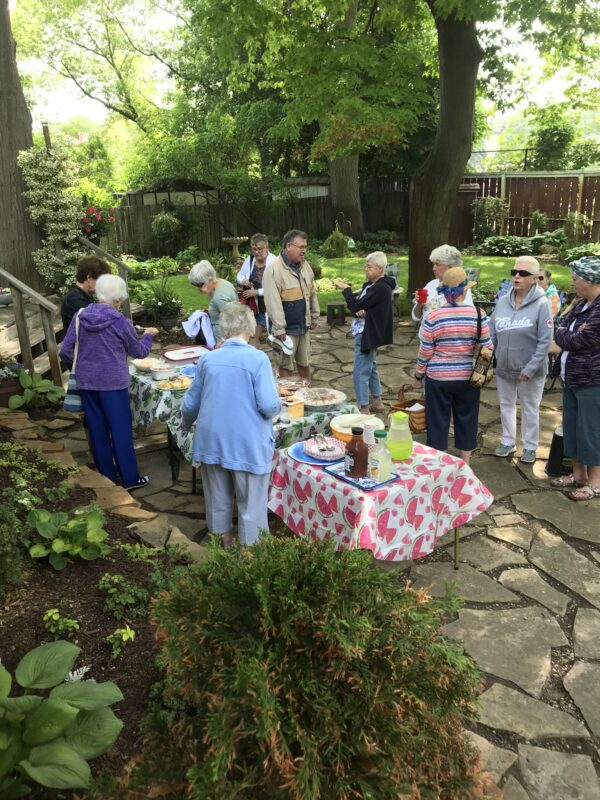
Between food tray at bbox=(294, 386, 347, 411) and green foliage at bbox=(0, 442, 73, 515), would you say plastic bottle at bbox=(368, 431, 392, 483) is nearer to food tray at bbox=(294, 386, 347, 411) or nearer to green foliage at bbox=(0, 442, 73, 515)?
food tray at bbox=(294, 386, 347, 411)

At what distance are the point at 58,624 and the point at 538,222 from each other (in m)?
20.4

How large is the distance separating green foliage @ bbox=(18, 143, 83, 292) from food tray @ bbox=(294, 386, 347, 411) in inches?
258

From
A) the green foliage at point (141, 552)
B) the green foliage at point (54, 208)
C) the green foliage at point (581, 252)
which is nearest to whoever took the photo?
the green foliage at point (141, 552)

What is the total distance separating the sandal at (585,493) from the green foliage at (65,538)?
3940mm

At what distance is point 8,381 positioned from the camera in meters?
7.16

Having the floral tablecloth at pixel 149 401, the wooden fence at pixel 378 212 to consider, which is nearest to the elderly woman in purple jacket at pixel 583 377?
the floral tablecloth at pixel 149 401

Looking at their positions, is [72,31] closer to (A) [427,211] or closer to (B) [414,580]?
(A) [427,211]

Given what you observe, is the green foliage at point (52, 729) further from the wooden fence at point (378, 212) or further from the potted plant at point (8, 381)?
the wooden fence at point (378, 212)

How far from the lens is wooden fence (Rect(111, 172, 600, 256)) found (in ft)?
64.6

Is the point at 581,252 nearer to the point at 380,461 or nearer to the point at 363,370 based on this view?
the point at 363,370

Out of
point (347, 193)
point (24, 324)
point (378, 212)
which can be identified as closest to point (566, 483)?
point (24, 324)

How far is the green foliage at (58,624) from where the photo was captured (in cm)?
280

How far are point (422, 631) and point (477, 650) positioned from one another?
75.4 inches

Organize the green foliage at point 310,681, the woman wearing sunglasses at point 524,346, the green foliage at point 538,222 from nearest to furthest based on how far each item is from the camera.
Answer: the green foliage at point 310,681
the woman wearing sunglasses at point 524,346
the green foliage at point 538,222
